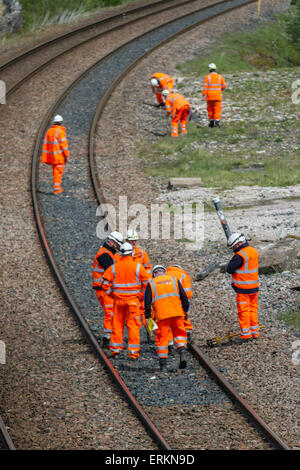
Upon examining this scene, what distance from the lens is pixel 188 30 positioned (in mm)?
30672

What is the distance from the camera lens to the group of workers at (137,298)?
10.6 metres

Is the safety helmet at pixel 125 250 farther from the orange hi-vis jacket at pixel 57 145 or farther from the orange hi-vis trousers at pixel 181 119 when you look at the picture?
the orange hi-vis trousers at pixel 181 119

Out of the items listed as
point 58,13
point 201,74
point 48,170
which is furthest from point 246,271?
point 58,13

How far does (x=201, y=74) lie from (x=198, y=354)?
1749 centimetres

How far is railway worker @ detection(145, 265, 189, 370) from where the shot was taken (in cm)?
1056

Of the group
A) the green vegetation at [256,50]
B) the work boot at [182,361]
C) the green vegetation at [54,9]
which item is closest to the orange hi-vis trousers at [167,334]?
the work boot at [182,361]

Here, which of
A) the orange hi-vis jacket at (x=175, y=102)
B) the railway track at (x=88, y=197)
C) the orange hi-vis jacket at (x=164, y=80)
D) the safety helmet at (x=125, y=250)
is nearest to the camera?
the railway track at (x=88, y=197)

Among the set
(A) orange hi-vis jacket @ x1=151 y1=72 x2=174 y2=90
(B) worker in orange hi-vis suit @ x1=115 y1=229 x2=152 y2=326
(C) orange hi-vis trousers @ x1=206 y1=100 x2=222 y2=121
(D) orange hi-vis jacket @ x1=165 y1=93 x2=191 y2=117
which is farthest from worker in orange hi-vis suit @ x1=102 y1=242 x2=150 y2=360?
(A) orange hi-vis jacket @ x1=151 y1=72 x2=174 y2=90

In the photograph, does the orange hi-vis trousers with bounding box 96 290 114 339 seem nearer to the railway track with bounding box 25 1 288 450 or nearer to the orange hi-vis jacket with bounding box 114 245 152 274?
the railway track with bounding box 25 1 288 450

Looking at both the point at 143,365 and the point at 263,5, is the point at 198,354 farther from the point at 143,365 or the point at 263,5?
the point at 263,5

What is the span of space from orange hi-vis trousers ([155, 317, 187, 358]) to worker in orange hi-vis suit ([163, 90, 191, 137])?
11081 mm

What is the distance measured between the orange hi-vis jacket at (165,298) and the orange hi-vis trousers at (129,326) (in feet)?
1.41

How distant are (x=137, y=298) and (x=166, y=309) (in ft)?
2.28

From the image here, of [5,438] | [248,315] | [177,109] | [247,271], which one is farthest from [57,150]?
[5,438]
